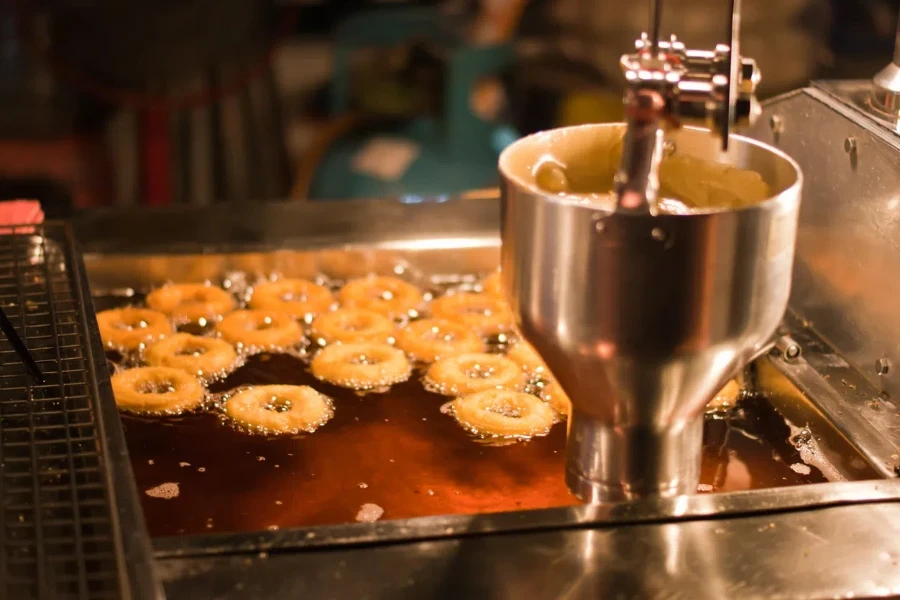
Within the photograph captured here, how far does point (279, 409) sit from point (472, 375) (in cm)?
28

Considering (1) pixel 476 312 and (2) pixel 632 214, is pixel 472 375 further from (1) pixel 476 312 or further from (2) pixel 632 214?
(2) pixel 632 214

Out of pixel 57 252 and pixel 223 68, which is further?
pixel 223 68

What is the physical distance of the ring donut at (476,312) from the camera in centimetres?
169

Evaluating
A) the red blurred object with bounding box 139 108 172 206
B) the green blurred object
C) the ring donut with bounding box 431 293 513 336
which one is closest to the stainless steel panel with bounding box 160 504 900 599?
the ring donut with bounding box 431 293 513 336

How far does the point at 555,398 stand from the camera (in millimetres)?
1444

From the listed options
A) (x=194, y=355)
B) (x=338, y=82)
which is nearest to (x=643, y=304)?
(x=194, y=355)

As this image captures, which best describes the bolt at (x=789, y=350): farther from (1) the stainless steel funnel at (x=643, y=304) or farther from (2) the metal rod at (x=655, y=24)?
(2) the metal rod at (x=655, y=24)

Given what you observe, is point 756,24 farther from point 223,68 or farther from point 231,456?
point 231,456

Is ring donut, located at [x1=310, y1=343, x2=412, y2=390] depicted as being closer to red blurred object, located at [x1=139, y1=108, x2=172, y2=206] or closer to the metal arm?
the metal arm

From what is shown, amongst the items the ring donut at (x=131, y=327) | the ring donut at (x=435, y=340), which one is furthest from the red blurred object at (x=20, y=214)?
the ring donut at (x=435, y=340)

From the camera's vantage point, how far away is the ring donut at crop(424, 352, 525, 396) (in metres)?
1.48

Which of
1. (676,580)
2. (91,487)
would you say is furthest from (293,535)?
(676,580)

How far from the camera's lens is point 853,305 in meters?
1.36

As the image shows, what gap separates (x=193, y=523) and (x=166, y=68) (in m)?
2.65
